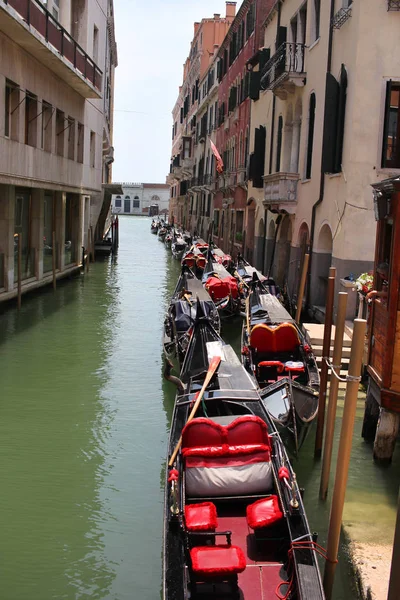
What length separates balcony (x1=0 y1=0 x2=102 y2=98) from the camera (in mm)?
12188

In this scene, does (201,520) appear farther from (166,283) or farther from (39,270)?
(166,283)

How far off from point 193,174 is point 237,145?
63.4 feet

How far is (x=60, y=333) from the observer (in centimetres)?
1391

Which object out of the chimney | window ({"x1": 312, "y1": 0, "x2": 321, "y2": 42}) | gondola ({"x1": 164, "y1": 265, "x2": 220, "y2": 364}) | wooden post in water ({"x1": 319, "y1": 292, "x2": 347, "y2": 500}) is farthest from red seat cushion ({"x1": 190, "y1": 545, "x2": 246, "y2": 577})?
the chimney

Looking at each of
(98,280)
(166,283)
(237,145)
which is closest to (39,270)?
(98,280)

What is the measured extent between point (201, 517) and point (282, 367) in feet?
14.7

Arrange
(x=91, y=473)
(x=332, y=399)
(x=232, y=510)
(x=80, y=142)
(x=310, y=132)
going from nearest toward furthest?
(x=232, y=510)
(x=332, y=399)
(x=91, y=473)
(x=310, y=132)
(x=80, y=142)

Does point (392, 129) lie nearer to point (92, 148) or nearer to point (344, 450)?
point (344, 450)

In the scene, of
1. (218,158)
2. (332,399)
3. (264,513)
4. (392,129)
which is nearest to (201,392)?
(332,399)

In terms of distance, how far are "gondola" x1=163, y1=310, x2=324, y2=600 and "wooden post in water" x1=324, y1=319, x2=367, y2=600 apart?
0.18m

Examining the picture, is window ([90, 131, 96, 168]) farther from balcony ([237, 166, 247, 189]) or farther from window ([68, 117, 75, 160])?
balcony ([237, 166, 247, 189])

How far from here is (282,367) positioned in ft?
30.9

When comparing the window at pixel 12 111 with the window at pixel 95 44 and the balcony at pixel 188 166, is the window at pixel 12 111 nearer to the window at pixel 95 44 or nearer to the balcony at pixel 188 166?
the window at pixel 95 44

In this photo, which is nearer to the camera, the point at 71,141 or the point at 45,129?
the point at 45,129
